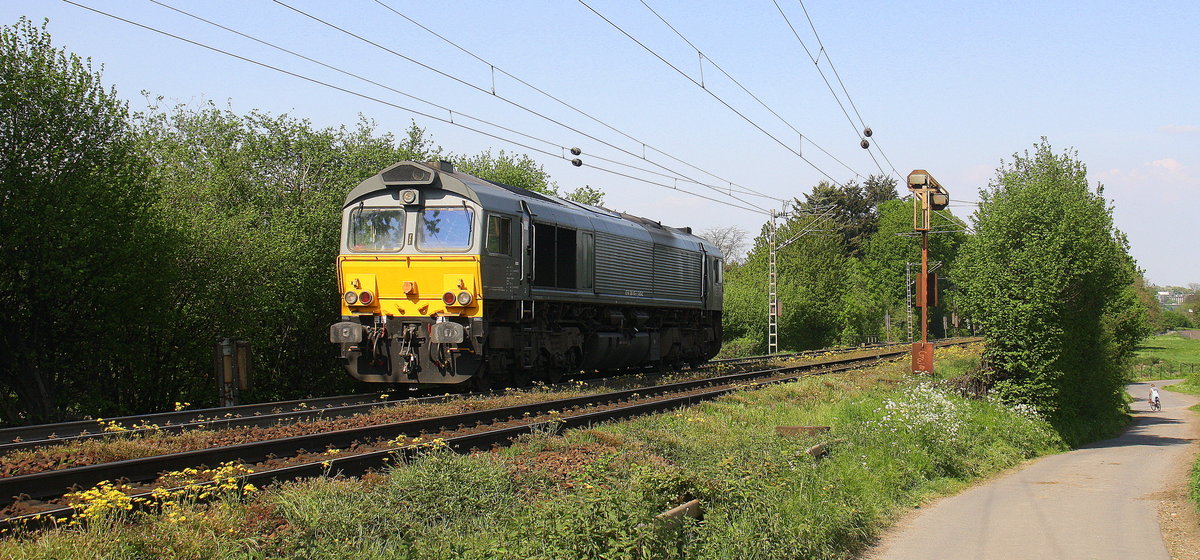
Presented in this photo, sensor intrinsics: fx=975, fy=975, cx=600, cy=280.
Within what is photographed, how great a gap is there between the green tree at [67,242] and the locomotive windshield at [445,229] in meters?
6.02

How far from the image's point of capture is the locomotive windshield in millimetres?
16828

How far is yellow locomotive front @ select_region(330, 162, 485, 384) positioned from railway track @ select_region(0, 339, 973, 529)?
2.30 meters

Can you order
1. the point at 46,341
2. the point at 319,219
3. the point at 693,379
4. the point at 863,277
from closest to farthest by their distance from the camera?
1. the point at 46,341
2. the point at 693,379
3. the point at 319,219
4. the point at 863,277

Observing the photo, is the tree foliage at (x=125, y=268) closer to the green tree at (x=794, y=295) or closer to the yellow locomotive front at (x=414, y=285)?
the yellow locomotive front at (x=414, y=285)

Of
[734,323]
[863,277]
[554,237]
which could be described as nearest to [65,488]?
[554,237]

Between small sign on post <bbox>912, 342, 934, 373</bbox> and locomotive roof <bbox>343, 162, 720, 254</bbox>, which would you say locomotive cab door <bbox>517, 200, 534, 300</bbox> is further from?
small sign on post <bbox>912, 342, 934, 373</bbox>

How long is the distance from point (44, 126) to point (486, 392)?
9.97 meters

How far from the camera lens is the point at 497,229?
56.3 ft

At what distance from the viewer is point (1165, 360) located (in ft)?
289

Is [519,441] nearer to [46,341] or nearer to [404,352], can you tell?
[404,352]

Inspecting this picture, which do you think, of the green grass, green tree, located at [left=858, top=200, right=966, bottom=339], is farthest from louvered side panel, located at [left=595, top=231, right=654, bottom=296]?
green tree, located at [left=858, top=200, right=966, bottom=339]

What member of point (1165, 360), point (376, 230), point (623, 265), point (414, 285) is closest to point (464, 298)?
point (414, 285)

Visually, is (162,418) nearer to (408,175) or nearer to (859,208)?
(408,175)

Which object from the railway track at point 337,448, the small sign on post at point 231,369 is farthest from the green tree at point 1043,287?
the small sign on post at point 231,369
